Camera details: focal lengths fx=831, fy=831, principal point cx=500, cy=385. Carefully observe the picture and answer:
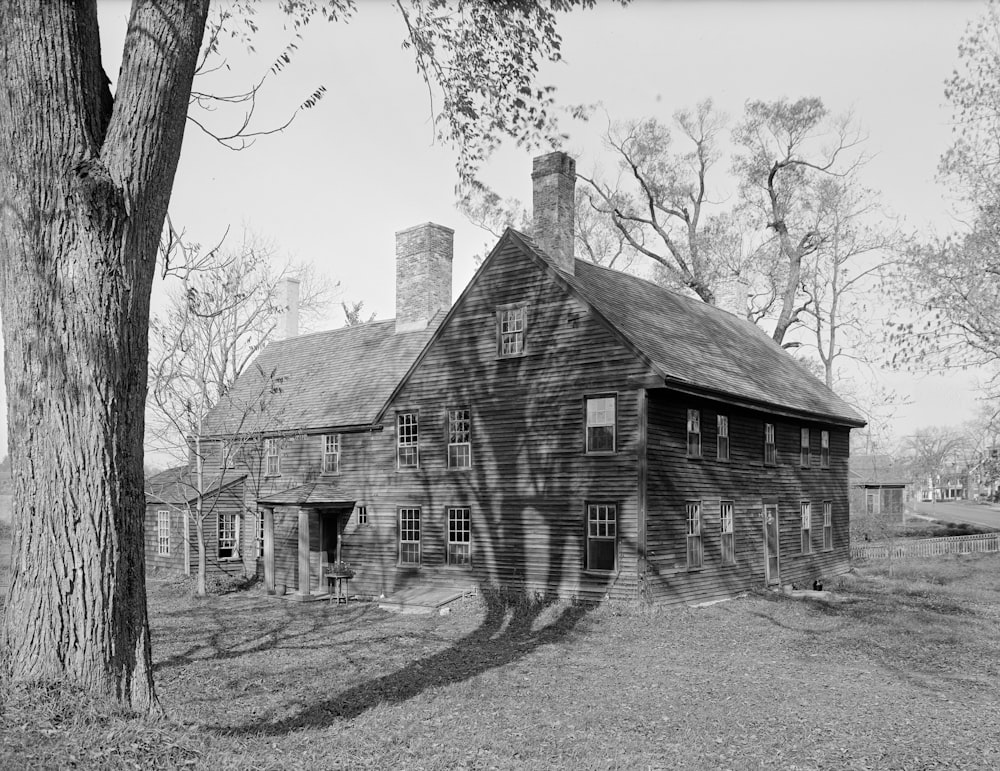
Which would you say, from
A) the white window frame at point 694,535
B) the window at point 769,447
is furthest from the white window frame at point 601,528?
the window at point 769,447

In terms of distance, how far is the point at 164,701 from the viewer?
11.0 m

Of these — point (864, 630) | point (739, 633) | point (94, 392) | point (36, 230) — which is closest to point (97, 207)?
point (36, 230)

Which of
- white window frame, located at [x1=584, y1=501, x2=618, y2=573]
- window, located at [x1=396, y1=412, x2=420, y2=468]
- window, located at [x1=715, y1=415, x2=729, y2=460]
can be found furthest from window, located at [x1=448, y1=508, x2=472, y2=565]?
window, located at [x1=715, y1=415, x2=729, y2=460]

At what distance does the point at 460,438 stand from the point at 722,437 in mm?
7338

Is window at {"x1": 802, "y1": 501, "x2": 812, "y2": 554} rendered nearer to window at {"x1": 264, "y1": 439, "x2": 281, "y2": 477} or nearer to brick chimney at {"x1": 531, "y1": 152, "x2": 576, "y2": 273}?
brick chimney at {"x1": 531, "y1": 152, "x2": 576, "y2": 273}

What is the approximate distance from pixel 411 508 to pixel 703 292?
79.3ft

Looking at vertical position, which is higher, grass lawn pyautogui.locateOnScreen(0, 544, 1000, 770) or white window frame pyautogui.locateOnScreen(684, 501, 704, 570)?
white window frame pyautogui.locateOnScreen(684, 501, 704, 570)

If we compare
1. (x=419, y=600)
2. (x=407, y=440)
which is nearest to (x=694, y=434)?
(x=407, y=440)

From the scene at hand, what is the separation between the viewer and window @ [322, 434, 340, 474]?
27141 millimetres

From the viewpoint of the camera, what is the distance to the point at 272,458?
29.7 m

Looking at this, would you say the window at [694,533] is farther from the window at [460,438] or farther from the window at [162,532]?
the window at [162,532]

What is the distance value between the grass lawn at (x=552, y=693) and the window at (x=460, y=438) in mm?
4092

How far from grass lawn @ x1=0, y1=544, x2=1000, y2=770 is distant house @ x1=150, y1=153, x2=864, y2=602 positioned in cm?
182

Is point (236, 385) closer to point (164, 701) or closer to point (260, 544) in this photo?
point (260, 544)
